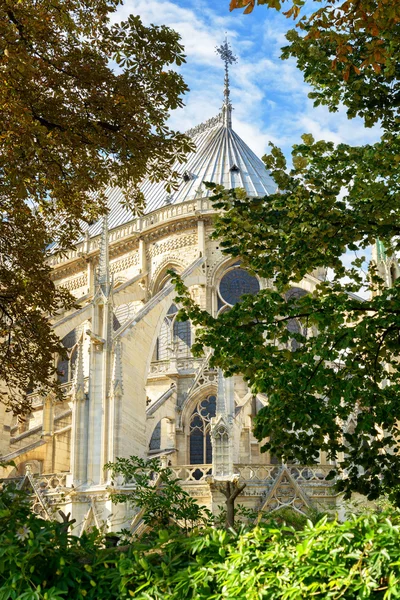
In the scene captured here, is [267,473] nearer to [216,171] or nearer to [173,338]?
[173,338]

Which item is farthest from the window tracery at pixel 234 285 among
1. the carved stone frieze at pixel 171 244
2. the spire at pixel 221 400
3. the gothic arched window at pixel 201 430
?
the spire at pixel 221 400

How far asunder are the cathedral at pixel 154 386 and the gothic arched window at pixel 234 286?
0.14 ft

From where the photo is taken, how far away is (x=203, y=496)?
67.4 ft

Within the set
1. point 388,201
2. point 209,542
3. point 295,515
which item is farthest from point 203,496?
point 209,542

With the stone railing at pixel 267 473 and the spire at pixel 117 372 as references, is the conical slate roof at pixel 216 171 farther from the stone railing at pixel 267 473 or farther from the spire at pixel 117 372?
the stone railing at pixel 267 473

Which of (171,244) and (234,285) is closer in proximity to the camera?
(234,285)

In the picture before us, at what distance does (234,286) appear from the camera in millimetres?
30094

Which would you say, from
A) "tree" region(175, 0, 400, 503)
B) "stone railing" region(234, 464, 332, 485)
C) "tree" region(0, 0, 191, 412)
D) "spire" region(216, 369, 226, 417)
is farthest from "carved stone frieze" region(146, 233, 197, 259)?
"tree" region(175, 0, 400, 503)

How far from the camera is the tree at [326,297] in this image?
8.71 meters

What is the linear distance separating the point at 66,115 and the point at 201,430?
17.9 meters

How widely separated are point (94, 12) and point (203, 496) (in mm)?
13550

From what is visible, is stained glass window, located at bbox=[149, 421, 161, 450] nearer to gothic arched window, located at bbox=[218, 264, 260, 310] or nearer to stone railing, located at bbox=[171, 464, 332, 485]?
gothic arched window, located at bbox=[218, 264, 260, 310]

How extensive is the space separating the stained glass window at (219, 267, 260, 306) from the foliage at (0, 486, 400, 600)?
2453 centimetres

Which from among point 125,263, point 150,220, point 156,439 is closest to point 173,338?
point 156,439
